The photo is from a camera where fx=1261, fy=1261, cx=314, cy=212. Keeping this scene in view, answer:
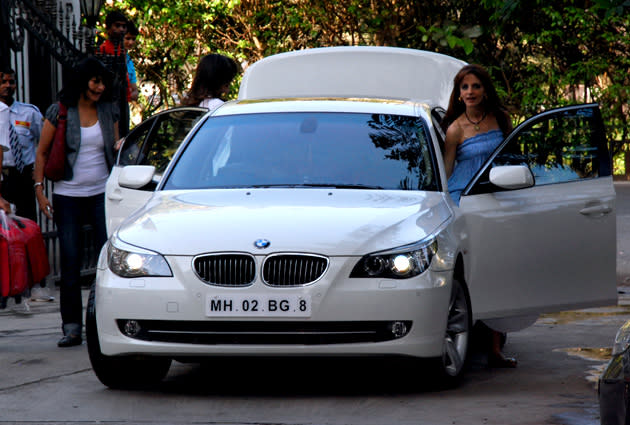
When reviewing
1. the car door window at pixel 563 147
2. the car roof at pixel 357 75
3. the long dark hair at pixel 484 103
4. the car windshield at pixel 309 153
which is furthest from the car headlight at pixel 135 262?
the car roof at pixel 357 75

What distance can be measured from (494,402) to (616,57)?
60.3 ft

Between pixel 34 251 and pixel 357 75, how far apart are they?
2926 millimetres

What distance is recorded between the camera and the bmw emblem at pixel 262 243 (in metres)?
6.16

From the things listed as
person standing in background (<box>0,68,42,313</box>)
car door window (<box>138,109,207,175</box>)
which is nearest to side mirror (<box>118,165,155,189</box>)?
car door window (<box>138,109,207,175</box>)

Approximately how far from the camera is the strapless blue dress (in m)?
7.98

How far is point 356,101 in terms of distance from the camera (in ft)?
25.6

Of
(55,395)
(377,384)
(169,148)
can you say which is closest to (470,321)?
(377,384)

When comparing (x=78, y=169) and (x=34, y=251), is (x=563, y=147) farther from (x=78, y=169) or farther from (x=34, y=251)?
(x=34, y=251)

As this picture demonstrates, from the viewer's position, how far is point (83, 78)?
8648 millimetres

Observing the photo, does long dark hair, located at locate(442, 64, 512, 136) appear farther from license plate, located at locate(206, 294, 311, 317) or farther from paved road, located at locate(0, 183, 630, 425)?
license plate, located at locate(206, 294, 311, 317)

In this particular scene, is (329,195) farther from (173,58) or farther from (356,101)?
(173,58)

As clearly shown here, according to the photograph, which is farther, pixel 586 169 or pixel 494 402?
pixel 586 169

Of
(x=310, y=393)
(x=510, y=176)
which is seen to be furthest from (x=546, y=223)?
(x=310, y=393)

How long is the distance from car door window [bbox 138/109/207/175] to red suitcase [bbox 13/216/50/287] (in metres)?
0.99
